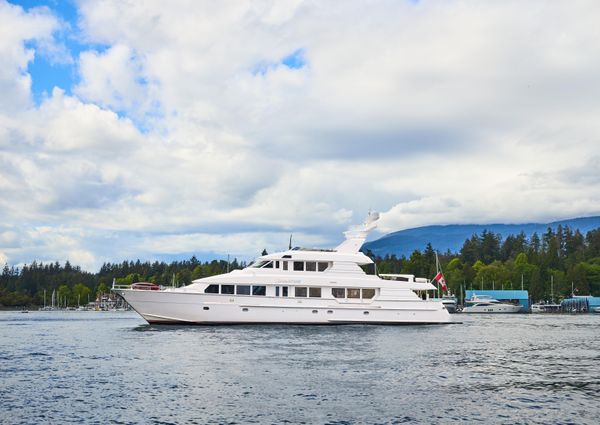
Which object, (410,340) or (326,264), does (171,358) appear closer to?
(410,340)

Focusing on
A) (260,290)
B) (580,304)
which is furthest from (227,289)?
(580,304)

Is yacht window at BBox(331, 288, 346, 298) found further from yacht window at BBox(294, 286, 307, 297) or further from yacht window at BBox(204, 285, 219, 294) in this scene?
yacht window at BBox(204, 285, 219, 294)

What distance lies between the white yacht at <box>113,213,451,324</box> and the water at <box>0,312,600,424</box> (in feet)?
28.0

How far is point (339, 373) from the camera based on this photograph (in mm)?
27922

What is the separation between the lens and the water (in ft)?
65.1

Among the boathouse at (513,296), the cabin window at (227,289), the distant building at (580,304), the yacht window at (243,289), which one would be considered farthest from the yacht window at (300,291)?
the distant building at (580,304)

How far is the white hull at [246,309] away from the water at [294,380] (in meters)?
8.41

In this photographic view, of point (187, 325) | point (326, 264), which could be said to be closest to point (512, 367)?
point (326, 264)

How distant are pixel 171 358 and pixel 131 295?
21.7 meters

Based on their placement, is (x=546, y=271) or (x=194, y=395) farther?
(x=546, y=271)

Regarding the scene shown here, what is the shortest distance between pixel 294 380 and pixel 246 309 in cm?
2775

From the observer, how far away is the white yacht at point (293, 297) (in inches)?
2072

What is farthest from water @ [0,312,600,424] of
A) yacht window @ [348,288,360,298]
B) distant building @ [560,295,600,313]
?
distant building @ [560,295,600,313]

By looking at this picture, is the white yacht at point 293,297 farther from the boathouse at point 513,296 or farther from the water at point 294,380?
the boathouse at point 513,296
